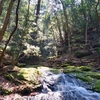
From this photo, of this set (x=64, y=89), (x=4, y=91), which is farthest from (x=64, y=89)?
(x=4, y=91)

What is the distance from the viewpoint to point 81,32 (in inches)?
1150

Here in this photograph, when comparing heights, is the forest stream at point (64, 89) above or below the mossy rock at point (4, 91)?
below

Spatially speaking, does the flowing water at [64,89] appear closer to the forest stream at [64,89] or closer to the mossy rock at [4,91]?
the forest stream at [64,89]

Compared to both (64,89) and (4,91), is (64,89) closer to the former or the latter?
(64,89)

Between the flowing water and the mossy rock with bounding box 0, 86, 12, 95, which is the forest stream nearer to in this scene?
the flowing water

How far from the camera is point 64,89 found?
10.3 metres

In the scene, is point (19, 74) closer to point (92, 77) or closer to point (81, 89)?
point (81, 89)

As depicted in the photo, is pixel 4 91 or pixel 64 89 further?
pixel 64 89

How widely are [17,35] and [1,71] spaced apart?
6104mm

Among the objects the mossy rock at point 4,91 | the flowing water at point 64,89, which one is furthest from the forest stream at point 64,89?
the mossy rock at point 4,91

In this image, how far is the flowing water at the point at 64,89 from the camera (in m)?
8.95

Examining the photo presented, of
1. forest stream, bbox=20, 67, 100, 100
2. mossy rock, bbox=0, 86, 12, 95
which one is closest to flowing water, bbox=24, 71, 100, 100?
forest stream, bbox=20, 67, 100, 100

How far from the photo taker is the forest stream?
894cm

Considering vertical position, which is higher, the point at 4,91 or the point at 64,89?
the point at 4,91
